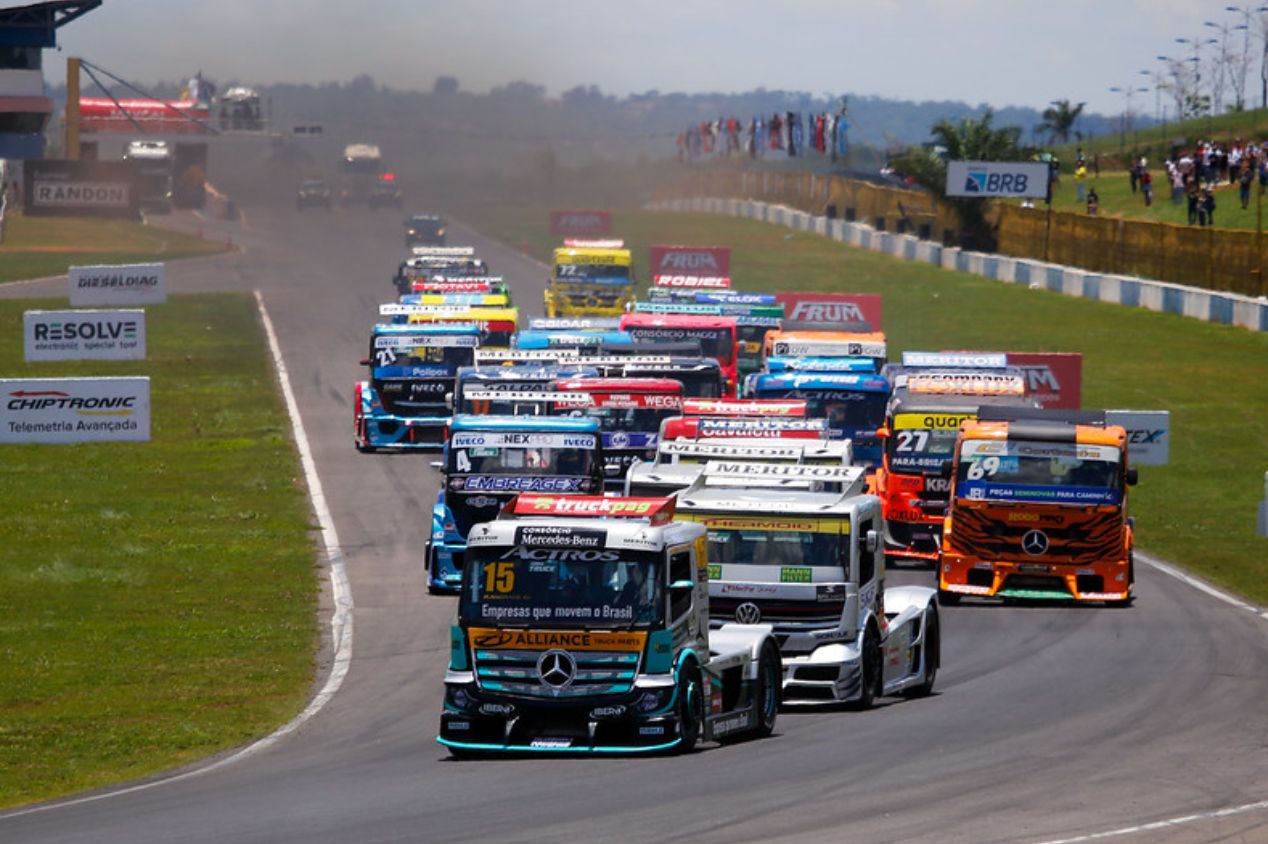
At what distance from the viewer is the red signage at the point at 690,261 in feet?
268

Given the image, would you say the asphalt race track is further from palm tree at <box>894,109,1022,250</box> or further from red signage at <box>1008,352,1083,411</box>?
palm tree at <box>894,109,1022,250</box>

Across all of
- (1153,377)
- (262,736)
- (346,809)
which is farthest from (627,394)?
(1153,377)

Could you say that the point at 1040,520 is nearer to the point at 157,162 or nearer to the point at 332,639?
the point at 332,639

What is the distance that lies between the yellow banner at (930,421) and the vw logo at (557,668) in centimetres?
1663

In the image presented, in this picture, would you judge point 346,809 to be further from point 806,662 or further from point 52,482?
point 52,482

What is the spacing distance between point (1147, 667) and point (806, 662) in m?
5.51

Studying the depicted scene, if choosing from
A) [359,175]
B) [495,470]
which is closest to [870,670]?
[495,470]

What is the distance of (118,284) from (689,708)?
4883 cm

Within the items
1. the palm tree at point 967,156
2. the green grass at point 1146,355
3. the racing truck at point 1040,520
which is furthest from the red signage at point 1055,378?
the palm tree at point 967,156

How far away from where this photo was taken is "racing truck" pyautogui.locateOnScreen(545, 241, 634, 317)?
6700 centimetres

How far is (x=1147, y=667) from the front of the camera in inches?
1023

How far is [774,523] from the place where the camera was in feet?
76.9

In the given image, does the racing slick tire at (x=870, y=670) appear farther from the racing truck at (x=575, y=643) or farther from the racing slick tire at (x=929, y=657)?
the racing truck at (x=575, y=643)

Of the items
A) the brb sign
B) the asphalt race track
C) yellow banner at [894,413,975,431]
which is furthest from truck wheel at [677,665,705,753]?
the brb sign
